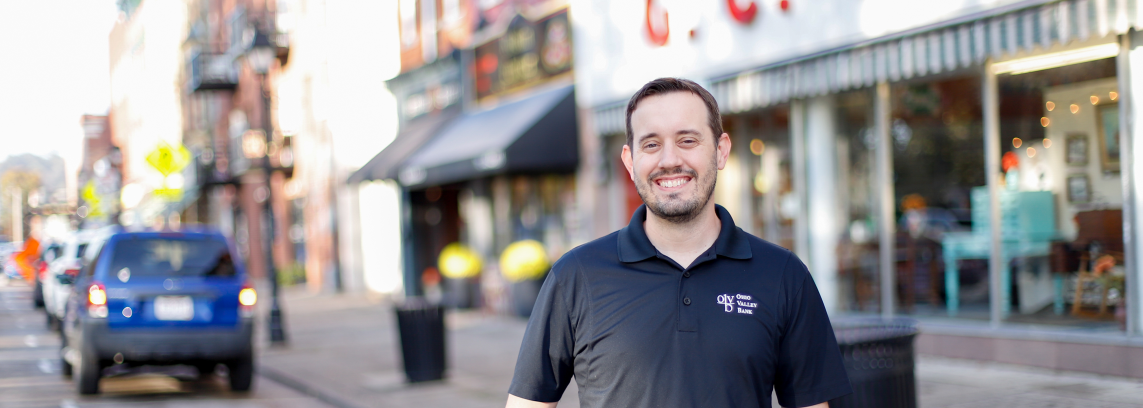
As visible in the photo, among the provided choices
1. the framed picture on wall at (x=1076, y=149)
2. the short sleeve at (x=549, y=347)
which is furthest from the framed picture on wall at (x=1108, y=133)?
the short sleeve at (x=549, y=347)

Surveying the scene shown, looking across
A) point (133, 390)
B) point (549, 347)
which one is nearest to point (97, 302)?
point (133, 390)

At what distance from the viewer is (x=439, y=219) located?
20844 mm

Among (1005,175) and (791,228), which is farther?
(791,228)

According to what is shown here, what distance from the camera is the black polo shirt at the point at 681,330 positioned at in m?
2.59

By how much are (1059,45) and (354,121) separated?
59.0 ft

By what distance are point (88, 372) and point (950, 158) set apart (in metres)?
8.36

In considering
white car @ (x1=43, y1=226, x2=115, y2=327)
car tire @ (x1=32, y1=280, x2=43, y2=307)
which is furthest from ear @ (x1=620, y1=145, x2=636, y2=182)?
car tire @ (x1=32, y1=280, x2=43, y2=307)

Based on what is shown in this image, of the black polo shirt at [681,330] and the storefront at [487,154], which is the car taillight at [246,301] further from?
the black polo shirt at [681,330]

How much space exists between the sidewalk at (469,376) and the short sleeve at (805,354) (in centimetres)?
516

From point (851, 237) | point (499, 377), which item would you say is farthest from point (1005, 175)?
point (499, 377)

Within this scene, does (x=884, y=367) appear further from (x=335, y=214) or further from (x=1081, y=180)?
(x=335, y=214)

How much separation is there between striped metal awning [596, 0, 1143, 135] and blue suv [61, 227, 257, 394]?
5800mm

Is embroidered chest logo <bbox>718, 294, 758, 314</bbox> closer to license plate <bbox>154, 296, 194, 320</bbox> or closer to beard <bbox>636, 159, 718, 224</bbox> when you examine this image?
beard <bbox>636, 159, 718, 224</bbox>

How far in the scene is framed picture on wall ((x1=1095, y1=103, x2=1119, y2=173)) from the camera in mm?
8156
